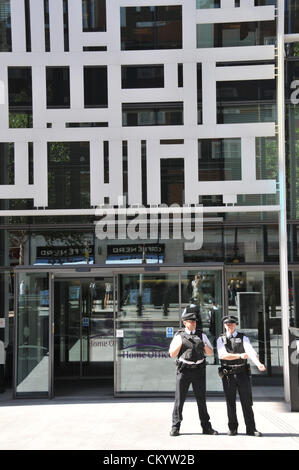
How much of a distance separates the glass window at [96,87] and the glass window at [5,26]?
6.07ft

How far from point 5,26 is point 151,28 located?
3.20 metres

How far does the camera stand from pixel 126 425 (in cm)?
852

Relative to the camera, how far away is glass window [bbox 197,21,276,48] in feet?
39.6

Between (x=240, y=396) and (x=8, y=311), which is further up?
(x=8, y=311)

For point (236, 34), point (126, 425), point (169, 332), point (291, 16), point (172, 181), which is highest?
point (291, 16)

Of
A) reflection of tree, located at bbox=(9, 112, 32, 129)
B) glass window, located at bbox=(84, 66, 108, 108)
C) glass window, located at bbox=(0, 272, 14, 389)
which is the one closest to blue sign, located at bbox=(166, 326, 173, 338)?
glass window, located at bbox=(0, 272, 14, 389)

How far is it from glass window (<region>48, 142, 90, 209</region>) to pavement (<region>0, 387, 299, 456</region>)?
402 centimetres

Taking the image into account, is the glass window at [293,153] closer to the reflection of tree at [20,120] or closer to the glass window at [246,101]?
the glass window at [246,101]

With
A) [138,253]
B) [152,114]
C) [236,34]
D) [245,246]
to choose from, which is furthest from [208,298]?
[236,34]

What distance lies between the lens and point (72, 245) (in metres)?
12.0

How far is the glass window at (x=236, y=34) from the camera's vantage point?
12.1 metres

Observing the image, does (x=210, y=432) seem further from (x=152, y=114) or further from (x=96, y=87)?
A: (x=96, y=87)

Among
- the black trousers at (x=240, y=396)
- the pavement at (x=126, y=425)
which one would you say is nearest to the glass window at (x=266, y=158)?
the pavement at (x=126, y=425)
